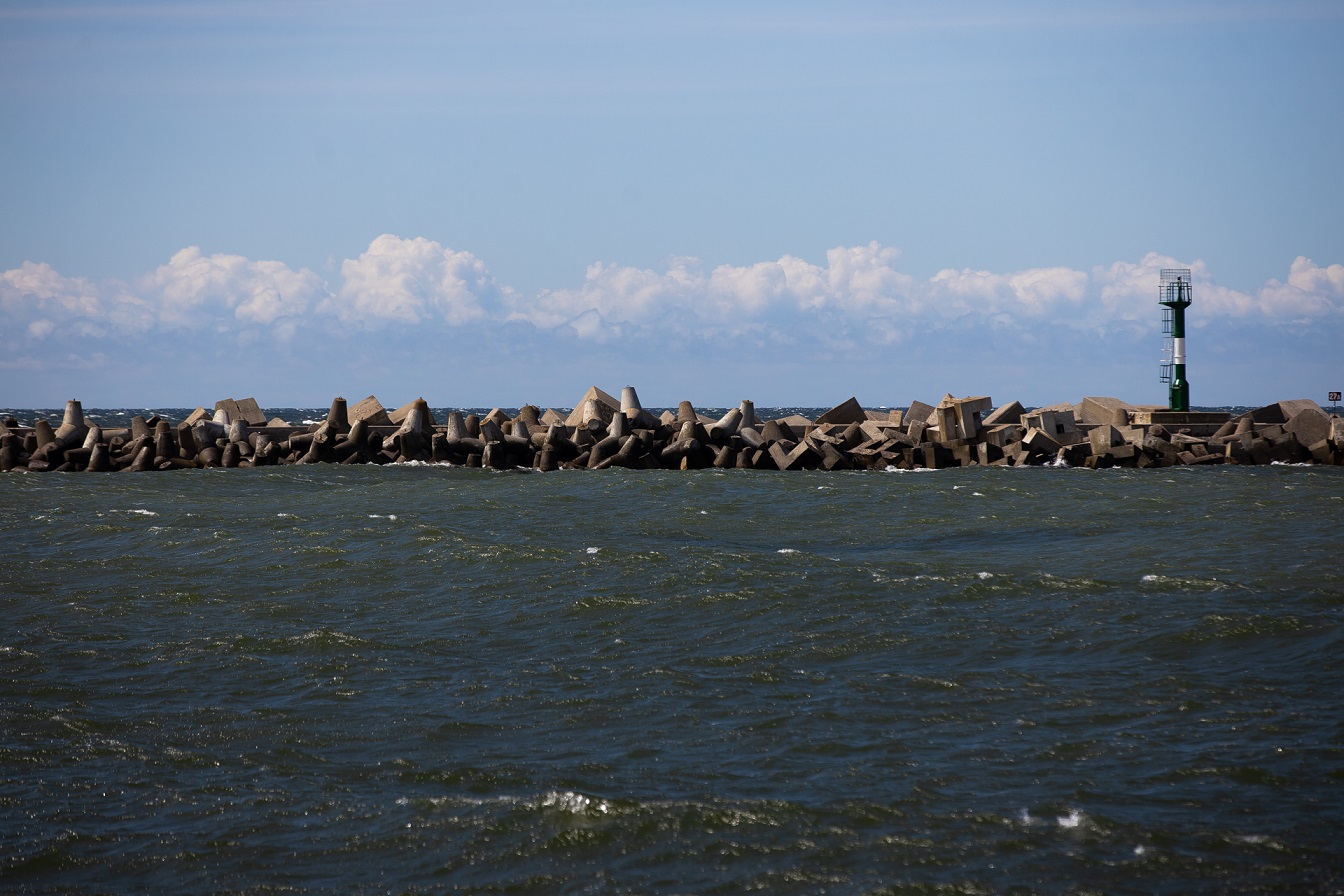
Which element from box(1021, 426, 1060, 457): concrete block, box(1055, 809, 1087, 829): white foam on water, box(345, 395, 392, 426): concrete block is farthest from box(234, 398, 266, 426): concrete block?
box(1055, 809, 1087, 829): white foam on water

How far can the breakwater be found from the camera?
2594 cm

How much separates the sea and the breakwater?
11.0 m

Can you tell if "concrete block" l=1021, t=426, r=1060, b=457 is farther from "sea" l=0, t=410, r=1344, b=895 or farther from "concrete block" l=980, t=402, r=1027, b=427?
"sea" l=0, t=410, r=1344, b=895

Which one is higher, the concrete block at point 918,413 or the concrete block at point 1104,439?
the concrete block at point 918,413

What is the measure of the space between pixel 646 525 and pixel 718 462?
946 cm

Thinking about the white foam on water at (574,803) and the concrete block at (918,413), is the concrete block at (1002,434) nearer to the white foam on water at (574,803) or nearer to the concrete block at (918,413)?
the concrete block at (918,413)

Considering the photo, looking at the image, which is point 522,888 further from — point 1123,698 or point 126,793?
point 1123,698

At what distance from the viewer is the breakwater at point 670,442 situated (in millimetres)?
25938

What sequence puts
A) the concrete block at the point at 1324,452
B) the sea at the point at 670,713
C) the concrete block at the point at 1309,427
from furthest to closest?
1. the concrete block at the point at 1309,427
2. the concrete block at the point at 1324,452
3. the sea at the point at 670,713

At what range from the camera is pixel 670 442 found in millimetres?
26250

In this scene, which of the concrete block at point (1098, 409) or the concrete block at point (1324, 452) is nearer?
the concrete block at point (1324, 452)

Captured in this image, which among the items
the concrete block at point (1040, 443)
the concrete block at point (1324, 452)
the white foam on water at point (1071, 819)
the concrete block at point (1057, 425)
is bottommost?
the white foam on water at point (1071, 819)

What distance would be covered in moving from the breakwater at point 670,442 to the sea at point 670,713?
11.0 m

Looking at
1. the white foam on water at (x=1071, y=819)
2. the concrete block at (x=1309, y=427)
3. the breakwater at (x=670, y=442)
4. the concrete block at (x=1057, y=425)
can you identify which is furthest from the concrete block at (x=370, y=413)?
the white foam on water at (x=1071, y=819)
